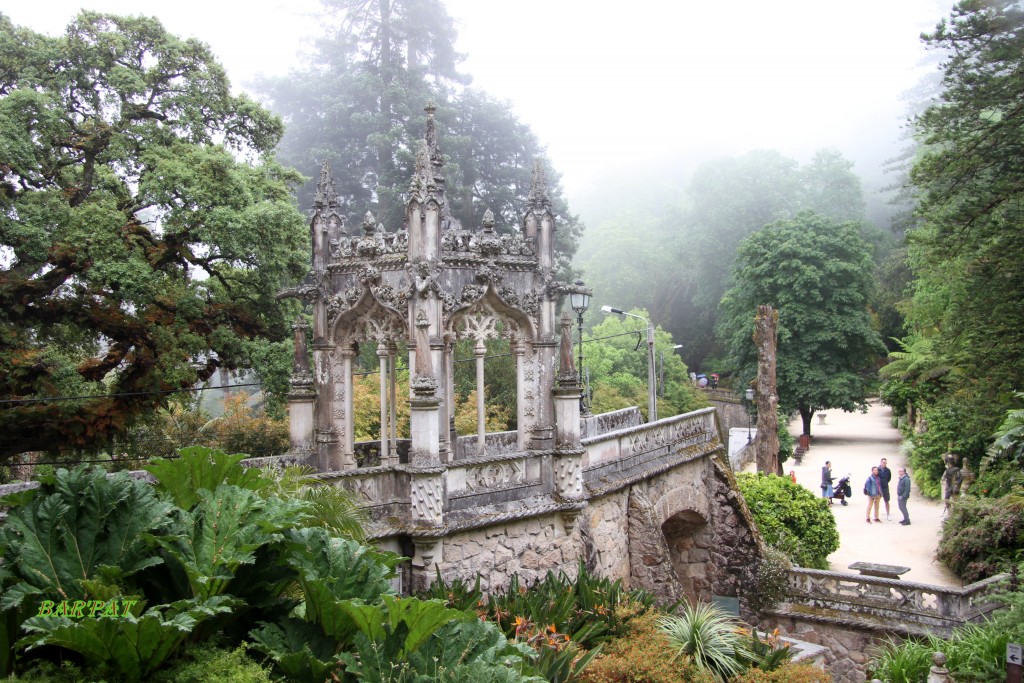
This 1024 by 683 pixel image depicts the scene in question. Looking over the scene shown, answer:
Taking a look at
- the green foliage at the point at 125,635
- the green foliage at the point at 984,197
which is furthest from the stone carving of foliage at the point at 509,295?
the green foliage at the point at 984,197

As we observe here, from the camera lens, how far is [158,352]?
1478 centimetres

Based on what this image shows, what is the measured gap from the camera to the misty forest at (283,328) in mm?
5605

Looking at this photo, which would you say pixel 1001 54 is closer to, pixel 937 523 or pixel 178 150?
pixel 937 523

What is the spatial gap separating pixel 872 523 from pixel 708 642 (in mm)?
14577

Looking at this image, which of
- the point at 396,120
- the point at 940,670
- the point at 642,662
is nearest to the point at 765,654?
the point at 642,662

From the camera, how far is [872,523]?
22.6 meters

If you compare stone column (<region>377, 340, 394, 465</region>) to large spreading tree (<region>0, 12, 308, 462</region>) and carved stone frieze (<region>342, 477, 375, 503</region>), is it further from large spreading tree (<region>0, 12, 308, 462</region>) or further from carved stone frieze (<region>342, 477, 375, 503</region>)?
large spreading tree (<region>0, 12, 308, 462</region>)

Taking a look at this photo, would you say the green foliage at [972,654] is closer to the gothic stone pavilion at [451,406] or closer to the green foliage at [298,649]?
the gothic stone pavilion at [451,406]

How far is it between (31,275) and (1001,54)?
60.6 ft

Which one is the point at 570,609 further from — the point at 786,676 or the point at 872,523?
the point at 872,523

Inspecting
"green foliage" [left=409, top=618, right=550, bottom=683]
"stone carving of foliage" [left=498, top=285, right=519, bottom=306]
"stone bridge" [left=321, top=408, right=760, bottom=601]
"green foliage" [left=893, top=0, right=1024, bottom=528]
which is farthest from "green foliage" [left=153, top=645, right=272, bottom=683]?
"green foliage" [left=893, top=0, right=1024, bottom=528]

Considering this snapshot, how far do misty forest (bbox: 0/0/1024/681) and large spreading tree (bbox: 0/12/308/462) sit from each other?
0.18 feet

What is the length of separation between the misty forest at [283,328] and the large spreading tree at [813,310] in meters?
0.13

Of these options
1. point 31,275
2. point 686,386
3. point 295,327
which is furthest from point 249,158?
point 686,386
